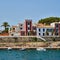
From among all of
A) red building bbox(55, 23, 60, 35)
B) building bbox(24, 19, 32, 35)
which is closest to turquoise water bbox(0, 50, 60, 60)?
red building bbox(55, 23, 60, 35)

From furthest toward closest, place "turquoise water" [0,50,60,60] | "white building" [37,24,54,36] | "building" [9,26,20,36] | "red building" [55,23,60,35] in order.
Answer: "building" [9,26,20,36]
"white building" [37,24,54,36]
"red building" [55,23,60,35]
"turquoise water" [0,50,60,60]

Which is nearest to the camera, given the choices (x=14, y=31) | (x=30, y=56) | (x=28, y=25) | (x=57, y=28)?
(x=30, y=56)

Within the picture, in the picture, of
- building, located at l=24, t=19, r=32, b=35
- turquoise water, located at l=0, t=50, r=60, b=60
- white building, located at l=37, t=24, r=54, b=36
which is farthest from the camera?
building, located at l=24, t=19, r=32, b=35

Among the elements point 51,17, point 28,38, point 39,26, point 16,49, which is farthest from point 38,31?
point 51,17

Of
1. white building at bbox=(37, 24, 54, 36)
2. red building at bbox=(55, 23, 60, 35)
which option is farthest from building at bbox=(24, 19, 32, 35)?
red building at bbox=(55, 23, 60, 35)

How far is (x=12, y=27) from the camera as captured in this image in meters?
135

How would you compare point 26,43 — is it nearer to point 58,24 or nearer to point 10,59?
point 58,24

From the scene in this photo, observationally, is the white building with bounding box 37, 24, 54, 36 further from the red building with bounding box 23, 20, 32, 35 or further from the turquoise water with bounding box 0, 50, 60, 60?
the turquoise water with bounding box 0, 50, 60, 60

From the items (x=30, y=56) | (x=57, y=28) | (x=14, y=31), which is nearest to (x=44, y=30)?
(x=57, y=28)

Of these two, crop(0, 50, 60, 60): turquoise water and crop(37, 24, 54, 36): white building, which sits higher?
crop(37, 24, 54, 36): white building

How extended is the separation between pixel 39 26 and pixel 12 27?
25.9 metres

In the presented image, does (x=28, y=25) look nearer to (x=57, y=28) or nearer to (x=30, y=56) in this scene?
(x=57, y=28)

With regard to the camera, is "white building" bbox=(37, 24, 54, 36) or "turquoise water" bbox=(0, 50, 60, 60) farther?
"white building" bbox=(37, 24, 54, 36)

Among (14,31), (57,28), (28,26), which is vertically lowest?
(14,31)
